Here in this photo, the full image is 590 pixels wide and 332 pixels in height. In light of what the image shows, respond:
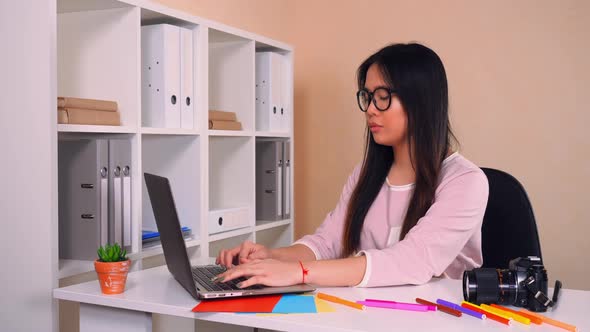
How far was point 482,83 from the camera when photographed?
3203mm

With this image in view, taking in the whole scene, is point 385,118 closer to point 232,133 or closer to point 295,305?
point 295,305

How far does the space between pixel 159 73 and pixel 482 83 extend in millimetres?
1691

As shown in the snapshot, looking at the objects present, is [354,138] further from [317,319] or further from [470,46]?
[317,319]

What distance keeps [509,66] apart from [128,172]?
196cm

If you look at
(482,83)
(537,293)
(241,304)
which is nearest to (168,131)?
(241,304)

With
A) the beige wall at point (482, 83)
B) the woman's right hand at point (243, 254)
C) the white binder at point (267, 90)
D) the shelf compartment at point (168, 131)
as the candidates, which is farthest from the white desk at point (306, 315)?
the beige wall at point (482, 83)

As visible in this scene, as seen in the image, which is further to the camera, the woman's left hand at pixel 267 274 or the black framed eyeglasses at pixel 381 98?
the black framed eyeglasses at pixel 381 98

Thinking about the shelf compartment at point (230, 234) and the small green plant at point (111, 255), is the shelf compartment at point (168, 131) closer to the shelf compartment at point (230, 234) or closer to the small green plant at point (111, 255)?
the shelf compartment at point (230, 234)

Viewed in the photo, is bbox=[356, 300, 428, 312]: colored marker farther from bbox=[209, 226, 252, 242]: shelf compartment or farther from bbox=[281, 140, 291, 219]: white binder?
bbox=[281, 140, 291, 219]: white binder

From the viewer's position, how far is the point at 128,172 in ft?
6.54

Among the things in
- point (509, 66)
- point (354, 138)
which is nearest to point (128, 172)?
point (354, 138)

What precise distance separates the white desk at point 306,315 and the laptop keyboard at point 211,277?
0.05 metres

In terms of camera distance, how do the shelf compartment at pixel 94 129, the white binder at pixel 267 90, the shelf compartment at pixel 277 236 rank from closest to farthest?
1. the shelf compartment at pixel 94 129
2. the white binder at pixel 267 90
3. the shelf compartment at pixel 277 236

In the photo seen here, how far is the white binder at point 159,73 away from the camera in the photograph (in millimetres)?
2176
